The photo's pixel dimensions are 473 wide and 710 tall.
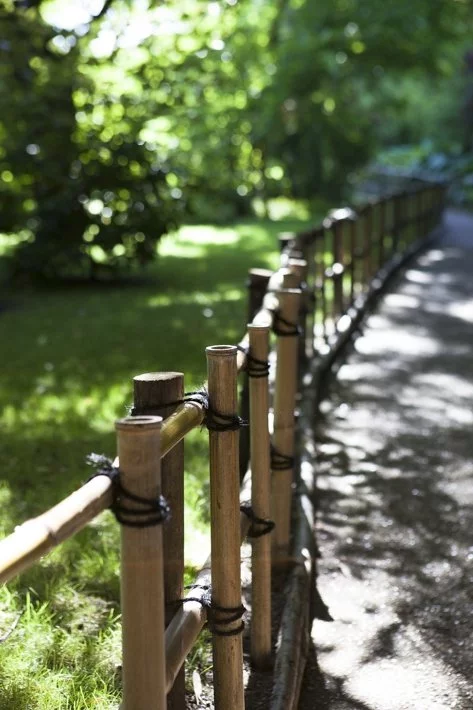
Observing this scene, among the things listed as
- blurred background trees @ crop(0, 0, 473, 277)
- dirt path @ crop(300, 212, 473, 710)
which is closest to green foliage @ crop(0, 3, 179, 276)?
blurred background trees @ crop(0, 0, 473, 277)

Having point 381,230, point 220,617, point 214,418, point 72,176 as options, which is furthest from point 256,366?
point 72,176

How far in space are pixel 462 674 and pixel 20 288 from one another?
42.8 feet

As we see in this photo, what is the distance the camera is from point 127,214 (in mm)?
15953

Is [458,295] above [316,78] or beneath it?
beneath

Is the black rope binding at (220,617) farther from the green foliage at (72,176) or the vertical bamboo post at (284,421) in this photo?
the green foliage at (72,176)

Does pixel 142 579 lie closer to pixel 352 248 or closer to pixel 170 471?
pixel 170 471

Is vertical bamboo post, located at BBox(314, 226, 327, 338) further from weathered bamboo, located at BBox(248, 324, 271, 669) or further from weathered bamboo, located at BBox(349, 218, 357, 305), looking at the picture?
weathered bamboo, located at BBox(248, 324, 271, 669)

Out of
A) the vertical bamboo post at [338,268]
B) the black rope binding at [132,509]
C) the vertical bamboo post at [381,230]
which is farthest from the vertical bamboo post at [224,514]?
the vertical bamboo post at [381,230]

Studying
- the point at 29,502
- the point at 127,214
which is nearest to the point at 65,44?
the point at 127,214

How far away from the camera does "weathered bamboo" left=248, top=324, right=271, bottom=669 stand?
13.2 ft

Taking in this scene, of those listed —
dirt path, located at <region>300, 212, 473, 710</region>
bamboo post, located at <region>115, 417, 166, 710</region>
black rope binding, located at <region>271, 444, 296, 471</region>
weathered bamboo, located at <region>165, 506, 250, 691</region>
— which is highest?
bamboo post, located at <region>115, 417, 166, 710</region>

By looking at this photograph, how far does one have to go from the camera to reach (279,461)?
192 inches

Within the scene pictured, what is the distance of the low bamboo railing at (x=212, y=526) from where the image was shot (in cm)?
229

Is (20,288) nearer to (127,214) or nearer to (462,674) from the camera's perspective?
(127,214)
